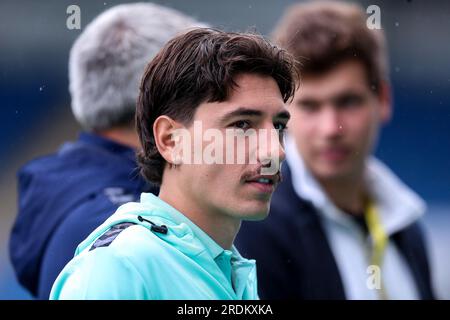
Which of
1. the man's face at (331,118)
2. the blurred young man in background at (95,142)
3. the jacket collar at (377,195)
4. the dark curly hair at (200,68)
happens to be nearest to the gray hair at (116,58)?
the blurred young man in background at (95,142)

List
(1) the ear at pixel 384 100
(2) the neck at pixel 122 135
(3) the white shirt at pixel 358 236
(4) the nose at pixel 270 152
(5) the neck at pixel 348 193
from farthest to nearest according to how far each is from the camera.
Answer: (1) the ear at pixel 384 100 → (5) the neck at pixel 348 193 → (3) the white shirt at pixel 358 236 → (2) the neck at pixel 122 135 → (4) the nose at pixel 270 152

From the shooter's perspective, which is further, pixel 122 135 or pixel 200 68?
pixel 122 135

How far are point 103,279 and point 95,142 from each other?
974 mm

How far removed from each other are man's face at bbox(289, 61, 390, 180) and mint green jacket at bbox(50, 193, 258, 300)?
947 mm

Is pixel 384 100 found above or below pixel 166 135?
below

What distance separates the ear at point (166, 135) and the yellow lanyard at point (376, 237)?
109 centimetres

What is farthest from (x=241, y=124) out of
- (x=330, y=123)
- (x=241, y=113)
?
(x=330, y=123)

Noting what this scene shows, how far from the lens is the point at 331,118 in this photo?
2.53m

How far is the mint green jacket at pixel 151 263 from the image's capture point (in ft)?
4.44

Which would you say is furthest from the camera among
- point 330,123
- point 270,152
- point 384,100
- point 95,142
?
point 384,100

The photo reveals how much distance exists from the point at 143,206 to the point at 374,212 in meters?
1.27

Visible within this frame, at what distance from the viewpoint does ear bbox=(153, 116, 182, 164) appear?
5.28 ft

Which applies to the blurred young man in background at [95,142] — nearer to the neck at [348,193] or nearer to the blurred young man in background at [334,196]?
the blurred young man in background at [334,196]

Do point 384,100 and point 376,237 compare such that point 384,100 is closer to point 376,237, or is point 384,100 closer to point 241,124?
point 376,237
